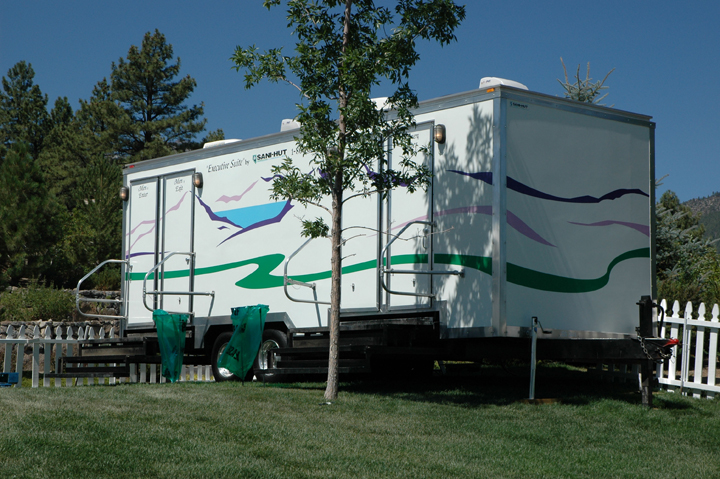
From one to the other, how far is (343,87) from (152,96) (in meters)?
28.3

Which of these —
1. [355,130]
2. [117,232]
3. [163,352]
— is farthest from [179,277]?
[117,232]

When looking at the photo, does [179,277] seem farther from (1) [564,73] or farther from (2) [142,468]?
(1) [564,73]

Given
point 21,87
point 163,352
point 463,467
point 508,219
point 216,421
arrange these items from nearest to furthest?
1. point 463,467
2. point 216,421
3. point 508,219
4. point 163,352
5. point 21,87

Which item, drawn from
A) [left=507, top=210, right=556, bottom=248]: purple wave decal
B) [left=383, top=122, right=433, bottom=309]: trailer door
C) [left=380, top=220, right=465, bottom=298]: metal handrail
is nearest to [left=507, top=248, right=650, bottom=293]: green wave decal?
[left=507, top=210, right=556, bottom=248]: purple wave decal

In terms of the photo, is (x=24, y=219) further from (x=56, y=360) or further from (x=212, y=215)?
(x=212, y=215)

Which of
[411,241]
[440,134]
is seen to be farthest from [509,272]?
[440,134]

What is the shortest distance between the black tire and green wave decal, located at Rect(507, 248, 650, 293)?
3442mm

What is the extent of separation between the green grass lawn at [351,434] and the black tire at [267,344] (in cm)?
110

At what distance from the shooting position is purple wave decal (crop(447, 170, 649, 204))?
326 inches

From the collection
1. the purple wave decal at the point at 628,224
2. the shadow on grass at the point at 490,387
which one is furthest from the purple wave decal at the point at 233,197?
the purple wave decal at the point at 628,224

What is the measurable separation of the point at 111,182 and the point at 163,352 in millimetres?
15203

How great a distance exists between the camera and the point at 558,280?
8461 millimetres

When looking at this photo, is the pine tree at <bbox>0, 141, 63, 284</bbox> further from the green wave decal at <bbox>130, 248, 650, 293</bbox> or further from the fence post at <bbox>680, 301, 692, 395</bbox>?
the fence post at <bbox>680, 301, 692, 395</bbox>

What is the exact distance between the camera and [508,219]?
8.18m
